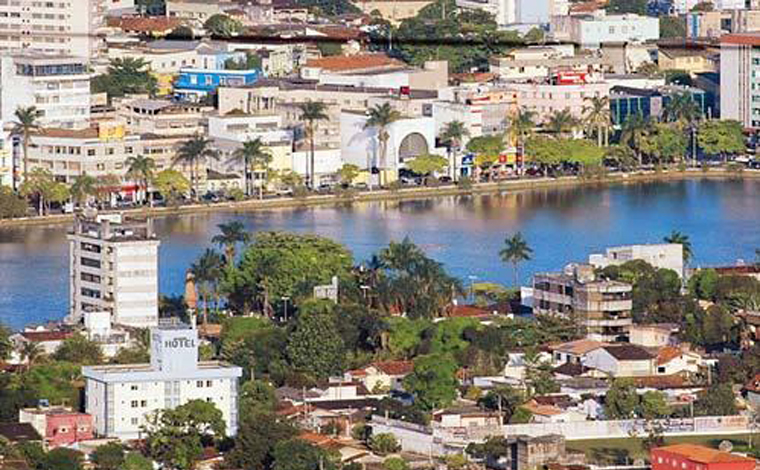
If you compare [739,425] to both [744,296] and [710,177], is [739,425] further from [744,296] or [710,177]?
[710,177]

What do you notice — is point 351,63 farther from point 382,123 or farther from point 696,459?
point 696,459

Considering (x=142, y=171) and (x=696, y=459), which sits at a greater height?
(x=142, y=171)

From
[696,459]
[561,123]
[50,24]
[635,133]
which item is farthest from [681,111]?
[696,459]

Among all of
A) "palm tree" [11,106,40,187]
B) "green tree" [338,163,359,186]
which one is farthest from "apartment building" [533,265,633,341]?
"palm tree" [11,106,40,187]

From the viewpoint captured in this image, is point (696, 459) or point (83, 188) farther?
point (83, 188)

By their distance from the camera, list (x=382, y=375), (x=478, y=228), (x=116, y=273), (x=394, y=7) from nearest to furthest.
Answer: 1. (x=382, y=375)
2. (x=116, y=273)
3. (x=478, y=228)
4. (x=394, y=7)

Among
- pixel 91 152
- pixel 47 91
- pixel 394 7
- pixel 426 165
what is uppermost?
pixel 394 7

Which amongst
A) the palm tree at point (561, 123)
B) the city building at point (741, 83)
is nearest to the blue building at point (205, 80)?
the palm tree at point (561, 123)

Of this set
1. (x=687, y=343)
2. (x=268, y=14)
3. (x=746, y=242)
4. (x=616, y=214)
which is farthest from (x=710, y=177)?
(x=687, y=343)
